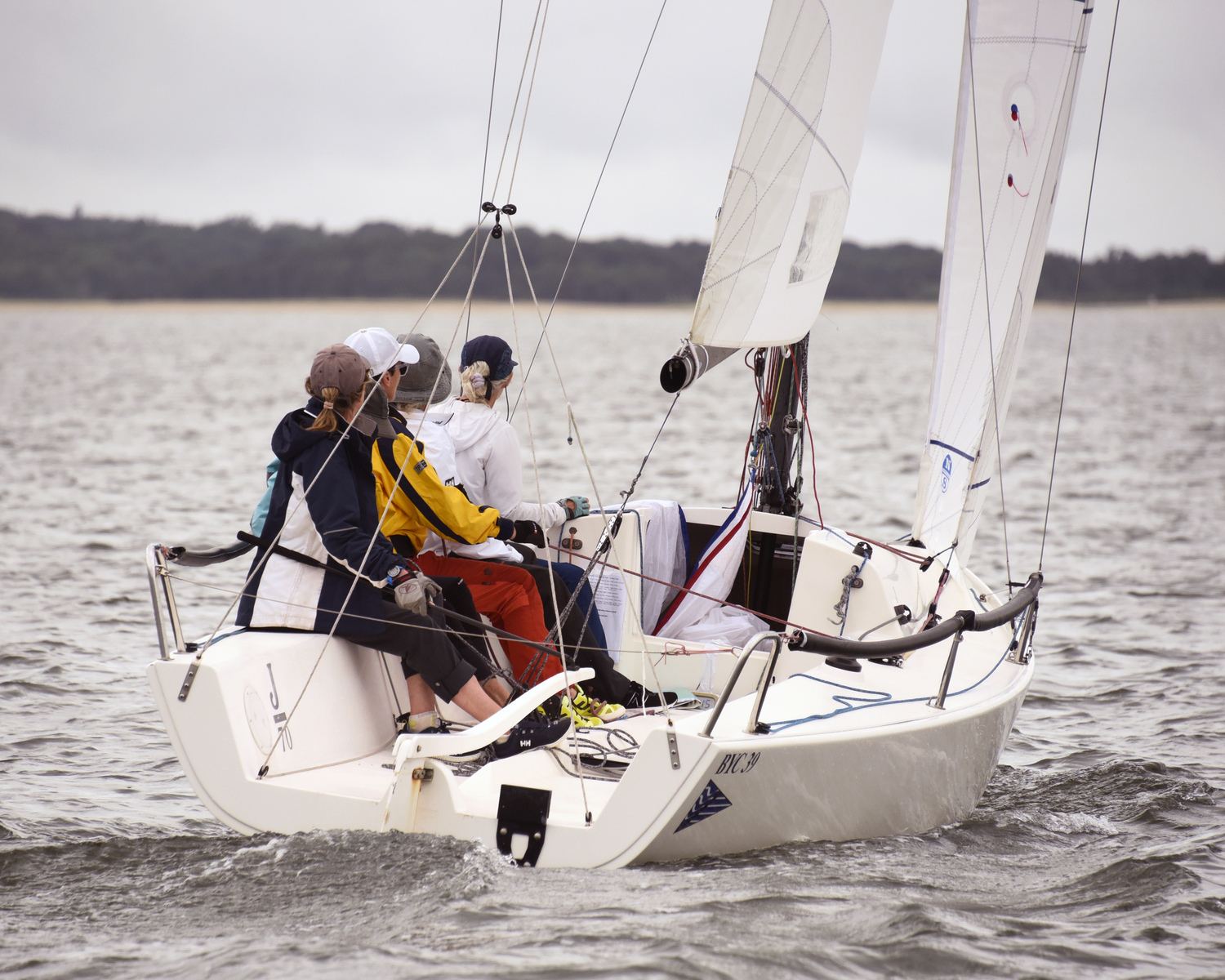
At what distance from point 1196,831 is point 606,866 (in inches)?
93.6

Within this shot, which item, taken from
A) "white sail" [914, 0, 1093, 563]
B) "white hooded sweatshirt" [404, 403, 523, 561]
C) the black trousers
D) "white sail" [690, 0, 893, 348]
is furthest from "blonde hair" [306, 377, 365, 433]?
"white sail" [914, 0, 1093, 563]

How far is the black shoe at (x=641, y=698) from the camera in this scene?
14.5 ft

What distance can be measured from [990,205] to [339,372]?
9.30 ft

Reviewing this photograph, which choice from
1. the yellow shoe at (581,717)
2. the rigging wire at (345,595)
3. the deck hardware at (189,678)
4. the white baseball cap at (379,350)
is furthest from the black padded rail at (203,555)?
the yellow shoe at (581,717)

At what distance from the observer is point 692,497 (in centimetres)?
1314

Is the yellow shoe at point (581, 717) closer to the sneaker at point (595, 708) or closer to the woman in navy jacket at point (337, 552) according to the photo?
the sneaker at point (595, 708)

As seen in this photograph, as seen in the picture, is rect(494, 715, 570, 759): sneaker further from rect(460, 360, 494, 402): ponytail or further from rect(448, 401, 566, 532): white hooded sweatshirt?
rect(460, 360, 494, 402): ponytail

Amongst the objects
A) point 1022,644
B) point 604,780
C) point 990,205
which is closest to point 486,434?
point 604,780

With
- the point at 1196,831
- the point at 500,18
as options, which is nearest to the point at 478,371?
the point at 500,18

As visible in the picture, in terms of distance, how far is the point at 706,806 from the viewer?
10.3 ft

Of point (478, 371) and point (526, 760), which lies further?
Result: point (478, 371)

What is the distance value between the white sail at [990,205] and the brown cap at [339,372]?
2.41m

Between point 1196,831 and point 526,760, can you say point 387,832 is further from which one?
point 1196,831

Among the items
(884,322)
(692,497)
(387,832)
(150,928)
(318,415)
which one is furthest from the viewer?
(884,322)
